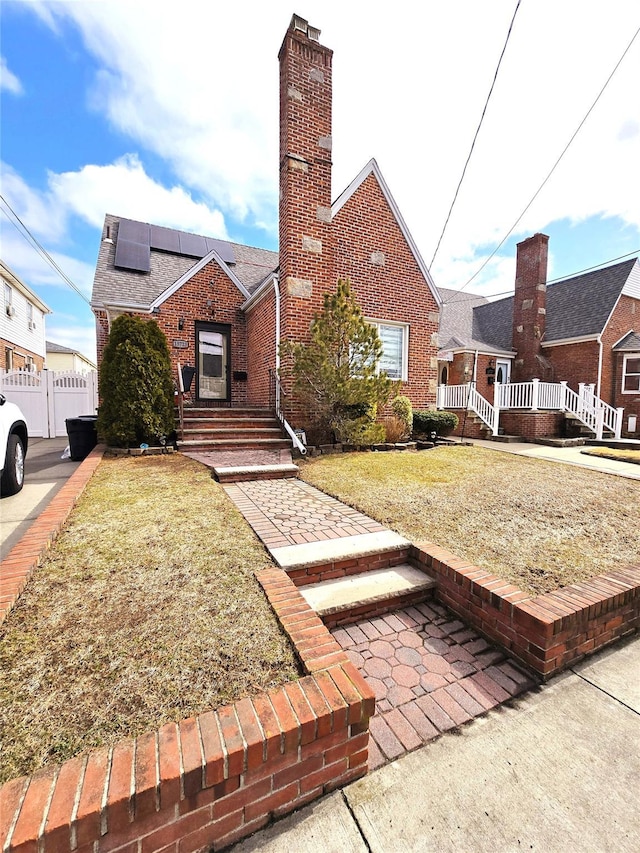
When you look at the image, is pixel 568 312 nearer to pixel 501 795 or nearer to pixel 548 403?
pixel 548 403

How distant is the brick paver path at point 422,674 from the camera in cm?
188

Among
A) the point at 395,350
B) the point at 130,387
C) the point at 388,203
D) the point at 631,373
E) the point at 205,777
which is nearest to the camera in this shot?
the point at 205,777

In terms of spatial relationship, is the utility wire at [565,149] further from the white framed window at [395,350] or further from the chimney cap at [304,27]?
the chimney cap at [304,27]

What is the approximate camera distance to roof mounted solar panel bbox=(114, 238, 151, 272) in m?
A: 11.4

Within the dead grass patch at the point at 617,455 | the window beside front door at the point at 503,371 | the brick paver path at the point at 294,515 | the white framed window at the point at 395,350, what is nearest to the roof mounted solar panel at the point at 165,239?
the white framed window at the point at 395,350

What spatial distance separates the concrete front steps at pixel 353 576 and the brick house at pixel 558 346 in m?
11.2

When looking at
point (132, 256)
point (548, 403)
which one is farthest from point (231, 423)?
point (548, 403)

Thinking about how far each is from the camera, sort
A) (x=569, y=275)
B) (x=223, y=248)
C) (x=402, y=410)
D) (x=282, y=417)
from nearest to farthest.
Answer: (x=282, y=417) < (x=402, y=410) < (x=223, y=248) < (x=569, y=275)

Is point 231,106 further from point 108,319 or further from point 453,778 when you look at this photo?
point 453,778

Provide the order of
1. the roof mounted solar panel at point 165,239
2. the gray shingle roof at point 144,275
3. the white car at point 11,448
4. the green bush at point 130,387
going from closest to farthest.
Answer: the white car at point 11,448
the green bush at point 130,387
the gray shingle roof at point 144,275
the roof mounted solar panel at point 165,239

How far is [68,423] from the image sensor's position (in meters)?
7.56

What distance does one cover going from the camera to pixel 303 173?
27.2 ft

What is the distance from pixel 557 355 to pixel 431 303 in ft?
30.8

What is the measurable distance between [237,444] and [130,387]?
7.63ft
